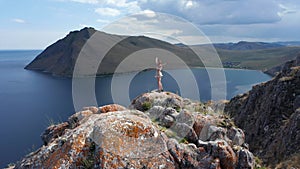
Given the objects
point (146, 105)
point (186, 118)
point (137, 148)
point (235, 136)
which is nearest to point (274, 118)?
point (235, 136)

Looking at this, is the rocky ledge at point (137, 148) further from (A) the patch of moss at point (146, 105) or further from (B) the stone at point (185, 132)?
(A) the patch of moss at point (146, 105)

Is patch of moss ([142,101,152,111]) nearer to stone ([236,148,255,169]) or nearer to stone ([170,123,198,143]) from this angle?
stone ([170,123,198,143])

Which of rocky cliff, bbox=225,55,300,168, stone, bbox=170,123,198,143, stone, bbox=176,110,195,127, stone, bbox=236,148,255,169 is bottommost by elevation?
rocky cliff, bbox=225,55,300,168

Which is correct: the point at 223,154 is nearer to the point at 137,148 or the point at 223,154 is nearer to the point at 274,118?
the point at 137,148

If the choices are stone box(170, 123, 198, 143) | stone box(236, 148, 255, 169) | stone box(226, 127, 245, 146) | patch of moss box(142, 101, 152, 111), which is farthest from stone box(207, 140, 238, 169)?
patch of moss box(142, 101, 152, 111)

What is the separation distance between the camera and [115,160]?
27.0 ft

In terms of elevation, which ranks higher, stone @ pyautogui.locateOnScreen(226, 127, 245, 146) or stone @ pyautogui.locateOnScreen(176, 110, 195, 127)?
stone @ pyautogui.locateOnScreen(176, 110, 195, 127)

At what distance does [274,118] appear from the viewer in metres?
32.8

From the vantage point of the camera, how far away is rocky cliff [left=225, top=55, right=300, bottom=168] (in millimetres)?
23641

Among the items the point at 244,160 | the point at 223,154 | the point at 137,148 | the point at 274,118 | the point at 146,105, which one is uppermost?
the point at 146,105

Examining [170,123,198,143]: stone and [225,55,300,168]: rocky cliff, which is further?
[225,55,300,168]: rocky cliff

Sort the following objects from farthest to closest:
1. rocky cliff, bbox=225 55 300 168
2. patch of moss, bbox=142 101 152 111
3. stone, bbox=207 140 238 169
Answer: rocky cliff, bbox=225 55 300 168 → patch of moss, bbox=142 101 152 111 → stone, bbox=207 140 238 169

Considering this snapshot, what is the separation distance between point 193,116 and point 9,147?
6383cm

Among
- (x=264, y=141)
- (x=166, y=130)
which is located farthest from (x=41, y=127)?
(x=166, y=130)
